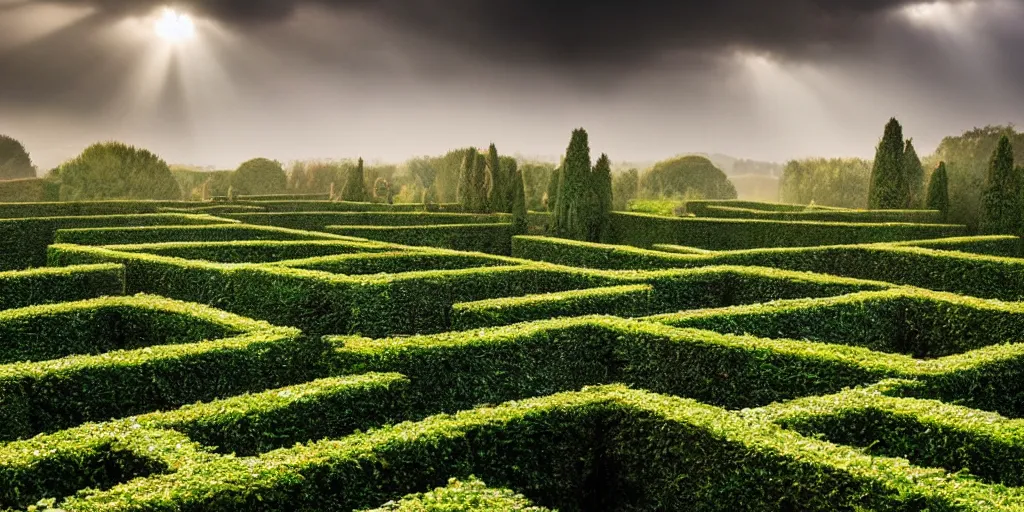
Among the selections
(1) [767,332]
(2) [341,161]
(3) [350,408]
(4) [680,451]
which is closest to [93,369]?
(3) [350,408]

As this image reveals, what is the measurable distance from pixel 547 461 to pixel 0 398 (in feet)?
17.0

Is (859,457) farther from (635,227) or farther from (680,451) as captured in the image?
(635,227)

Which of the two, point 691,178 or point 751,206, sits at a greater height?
point 691,178

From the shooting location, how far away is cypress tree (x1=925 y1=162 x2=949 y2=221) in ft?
114

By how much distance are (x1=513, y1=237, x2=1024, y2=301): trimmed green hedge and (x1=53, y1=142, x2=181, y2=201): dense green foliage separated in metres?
39.9

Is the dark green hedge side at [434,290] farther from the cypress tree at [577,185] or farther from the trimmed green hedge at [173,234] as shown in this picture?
the cypress tree at [577,185]

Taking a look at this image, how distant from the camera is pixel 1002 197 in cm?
2872

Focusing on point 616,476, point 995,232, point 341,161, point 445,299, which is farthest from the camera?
point 341,161

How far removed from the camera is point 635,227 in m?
28.8

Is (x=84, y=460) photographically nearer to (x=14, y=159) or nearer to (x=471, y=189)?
(x=471, y=189)

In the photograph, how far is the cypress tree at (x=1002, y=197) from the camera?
93.4 feet

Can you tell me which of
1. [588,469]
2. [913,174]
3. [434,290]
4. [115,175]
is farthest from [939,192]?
[115,175]

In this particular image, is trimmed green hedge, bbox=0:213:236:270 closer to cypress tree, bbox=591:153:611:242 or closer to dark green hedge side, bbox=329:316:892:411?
cypress tree, bbox=591:153:611:242

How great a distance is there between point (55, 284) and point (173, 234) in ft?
25.6
